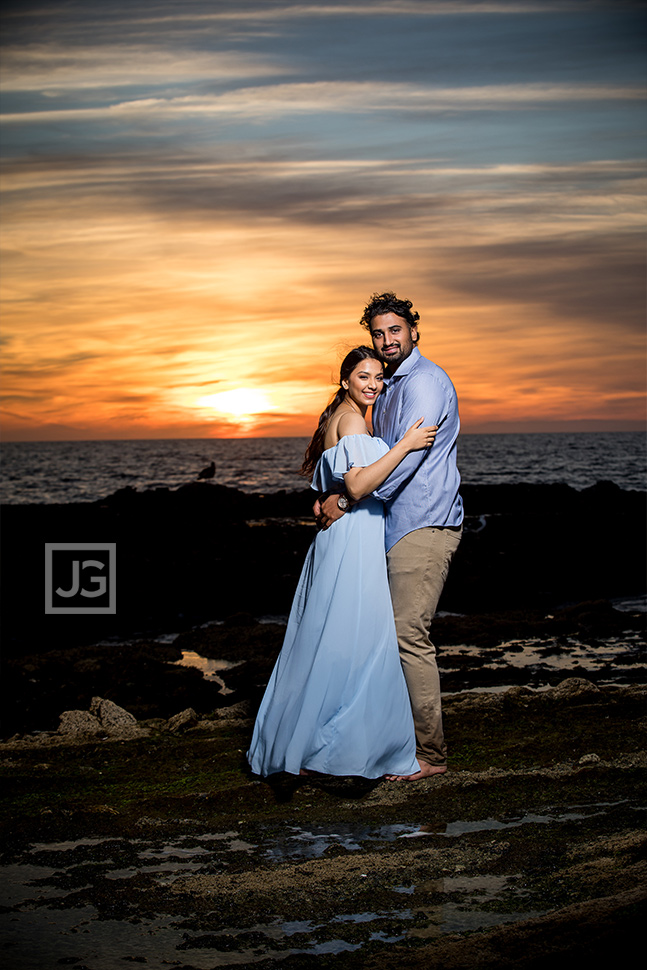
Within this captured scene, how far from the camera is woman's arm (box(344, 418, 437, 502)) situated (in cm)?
452

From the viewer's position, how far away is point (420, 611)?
4.85m

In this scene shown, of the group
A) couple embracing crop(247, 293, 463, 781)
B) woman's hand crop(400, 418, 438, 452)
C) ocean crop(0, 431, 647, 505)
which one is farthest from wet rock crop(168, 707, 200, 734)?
ocean crop(0, 431, 647, 505)

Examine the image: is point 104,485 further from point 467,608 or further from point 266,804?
point 266,804

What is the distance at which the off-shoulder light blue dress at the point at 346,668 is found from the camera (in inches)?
182

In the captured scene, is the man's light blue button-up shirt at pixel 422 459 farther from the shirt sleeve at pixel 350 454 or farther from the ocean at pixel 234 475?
the ocean at pixel 234 475

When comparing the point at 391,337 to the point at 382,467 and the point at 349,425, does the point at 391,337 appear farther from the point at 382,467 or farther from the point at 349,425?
the point at 382,467

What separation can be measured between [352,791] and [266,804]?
0.48 m

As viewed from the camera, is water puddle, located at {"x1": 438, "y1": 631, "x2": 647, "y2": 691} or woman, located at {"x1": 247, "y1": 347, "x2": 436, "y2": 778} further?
water puddle, located at {"x1": 438, "y1": 631, "x2": 647, "y2": 691}

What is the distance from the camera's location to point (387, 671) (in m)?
4.71

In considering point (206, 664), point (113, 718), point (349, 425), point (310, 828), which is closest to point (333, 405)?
point (349, 425)

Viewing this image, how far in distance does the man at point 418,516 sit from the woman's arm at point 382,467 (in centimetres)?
Answer: 13

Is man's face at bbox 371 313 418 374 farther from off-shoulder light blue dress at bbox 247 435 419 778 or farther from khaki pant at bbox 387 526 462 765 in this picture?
khaki pant at bbox 387 526 462 765

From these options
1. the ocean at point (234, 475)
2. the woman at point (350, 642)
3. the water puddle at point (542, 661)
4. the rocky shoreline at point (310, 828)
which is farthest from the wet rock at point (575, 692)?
the ocean at point (234, 475)

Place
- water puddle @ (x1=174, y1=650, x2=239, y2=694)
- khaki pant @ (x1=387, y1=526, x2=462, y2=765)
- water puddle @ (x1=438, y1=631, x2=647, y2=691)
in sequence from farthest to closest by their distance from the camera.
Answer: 1. water puddle @ (x1=174, y1=650, x2=239, y2=694)
2. water puddle @ (x1=438, y1=631, x2=647, y2=691)
3. khaki pant @ (x1=387, y1=526, x2=462, y2=765)
